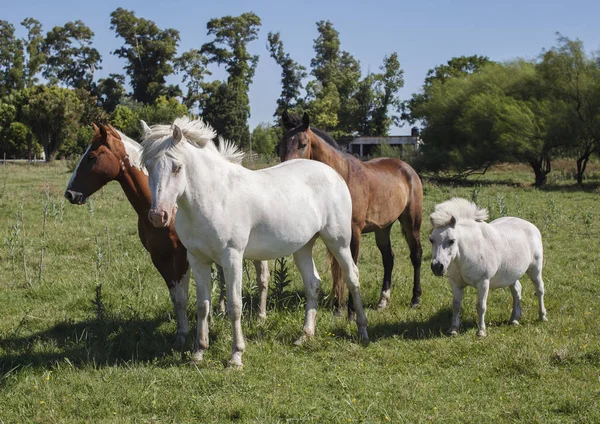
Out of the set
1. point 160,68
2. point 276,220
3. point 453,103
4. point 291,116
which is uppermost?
point 160,68

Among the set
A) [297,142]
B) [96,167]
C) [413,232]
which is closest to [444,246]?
[297,142]

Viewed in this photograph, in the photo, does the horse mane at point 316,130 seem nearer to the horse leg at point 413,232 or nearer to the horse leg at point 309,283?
the horse leg at point 413,232

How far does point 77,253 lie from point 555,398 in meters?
7.96

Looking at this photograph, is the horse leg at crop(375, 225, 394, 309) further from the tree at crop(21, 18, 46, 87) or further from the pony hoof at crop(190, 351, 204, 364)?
the tree at crop(21, 18, 46, 87)

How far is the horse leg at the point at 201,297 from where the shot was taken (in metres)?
5.04

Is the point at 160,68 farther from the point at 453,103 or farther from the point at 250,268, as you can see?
the point at 250,268

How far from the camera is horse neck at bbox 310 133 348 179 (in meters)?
6.68

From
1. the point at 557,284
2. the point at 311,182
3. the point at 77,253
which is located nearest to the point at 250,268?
the point at 77,253

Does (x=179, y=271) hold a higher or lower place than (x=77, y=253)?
higher

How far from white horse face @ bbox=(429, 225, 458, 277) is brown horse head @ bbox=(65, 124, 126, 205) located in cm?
315

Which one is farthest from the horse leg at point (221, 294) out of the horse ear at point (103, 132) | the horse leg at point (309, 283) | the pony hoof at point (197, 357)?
the horse ear at point (103, 132)

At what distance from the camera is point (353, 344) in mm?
5422

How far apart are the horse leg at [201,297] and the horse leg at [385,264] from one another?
2640mm

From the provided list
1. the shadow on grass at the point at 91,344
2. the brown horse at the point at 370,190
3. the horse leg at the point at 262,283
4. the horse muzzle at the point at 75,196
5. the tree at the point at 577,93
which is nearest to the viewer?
the shadow on grass at the point at 91,344
